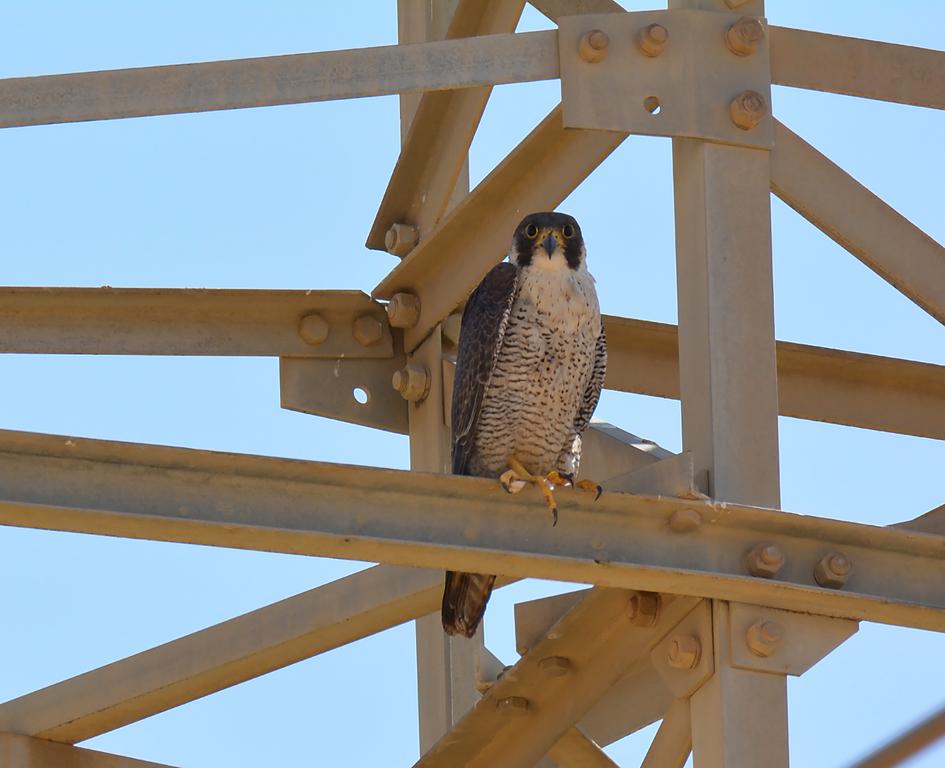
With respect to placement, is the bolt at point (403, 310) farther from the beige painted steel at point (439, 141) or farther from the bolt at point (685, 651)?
the bolt at point (685, 651)

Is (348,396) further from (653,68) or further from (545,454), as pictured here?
(653,68)

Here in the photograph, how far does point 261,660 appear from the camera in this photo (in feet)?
14.2

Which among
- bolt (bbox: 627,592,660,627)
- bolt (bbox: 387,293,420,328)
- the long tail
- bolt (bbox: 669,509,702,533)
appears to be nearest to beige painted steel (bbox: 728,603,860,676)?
bolt (bbox: 669,509,702,533)

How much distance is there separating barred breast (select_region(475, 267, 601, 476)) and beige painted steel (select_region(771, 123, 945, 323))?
0.77 m

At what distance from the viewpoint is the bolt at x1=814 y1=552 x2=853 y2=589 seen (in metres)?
3.46

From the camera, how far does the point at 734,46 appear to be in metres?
3.94

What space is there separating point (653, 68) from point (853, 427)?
1.78 metres

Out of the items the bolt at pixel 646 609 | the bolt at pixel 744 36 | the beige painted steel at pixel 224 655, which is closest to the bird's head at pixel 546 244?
the bolt at pixel 744 36

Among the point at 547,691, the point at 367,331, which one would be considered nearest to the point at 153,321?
the point at 367,331

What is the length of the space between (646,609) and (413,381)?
156 centimetres

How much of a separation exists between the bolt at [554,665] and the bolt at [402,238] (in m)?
1.86

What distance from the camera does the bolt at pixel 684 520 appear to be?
3396 mm

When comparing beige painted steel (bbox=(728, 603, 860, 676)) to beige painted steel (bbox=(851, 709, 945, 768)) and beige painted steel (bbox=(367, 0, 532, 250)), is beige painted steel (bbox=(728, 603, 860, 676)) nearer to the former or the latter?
Answer: beige painted steel (bbox=(367, 0, 532, 250))

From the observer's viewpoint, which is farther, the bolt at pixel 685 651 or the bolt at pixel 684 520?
the bolt at pixel 685 651
